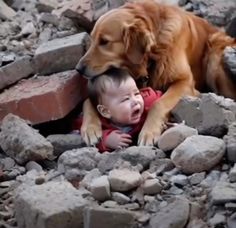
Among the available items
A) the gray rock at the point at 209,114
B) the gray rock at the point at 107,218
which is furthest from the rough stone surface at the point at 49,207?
the gray rock at the point at 209,114

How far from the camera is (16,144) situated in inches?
160

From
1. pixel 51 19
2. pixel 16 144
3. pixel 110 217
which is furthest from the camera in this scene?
pixel 51 19

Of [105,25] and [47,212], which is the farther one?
[105,25]

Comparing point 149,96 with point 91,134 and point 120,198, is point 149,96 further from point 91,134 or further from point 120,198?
point 120,198

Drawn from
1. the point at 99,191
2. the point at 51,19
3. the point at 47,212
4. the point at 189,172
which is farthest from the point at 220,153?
the point at 51,19

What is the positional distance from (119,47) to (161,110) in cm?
50

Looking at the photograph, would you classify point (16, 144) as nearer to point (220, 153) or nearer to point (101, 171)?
point (101, 171)

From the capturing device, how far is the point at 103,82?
4434mm

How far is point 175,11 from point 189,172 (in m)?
1.90

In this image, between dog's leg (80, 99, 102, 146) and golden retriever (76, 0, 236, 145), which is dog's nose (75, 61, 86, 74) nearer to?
golden retriever (76, 0, 236, 145)

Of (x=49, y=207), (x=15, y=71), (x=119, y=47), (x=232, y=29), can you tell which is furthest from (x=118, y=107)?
(x=232, y=29)

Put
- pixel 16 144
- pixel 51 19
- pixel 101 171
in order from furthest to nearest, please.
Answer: pixel 51 19, pixel 16 144, pixel 101 171

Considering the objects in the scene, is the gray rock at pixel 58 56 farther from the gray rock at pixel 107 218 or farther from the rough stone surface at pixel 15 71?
the gray rock at pixel 107 218

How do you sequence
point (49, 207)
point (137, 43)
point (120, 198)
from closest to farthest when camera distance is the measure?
point (49, 207) < point (120, 198) < point (137, 43)
